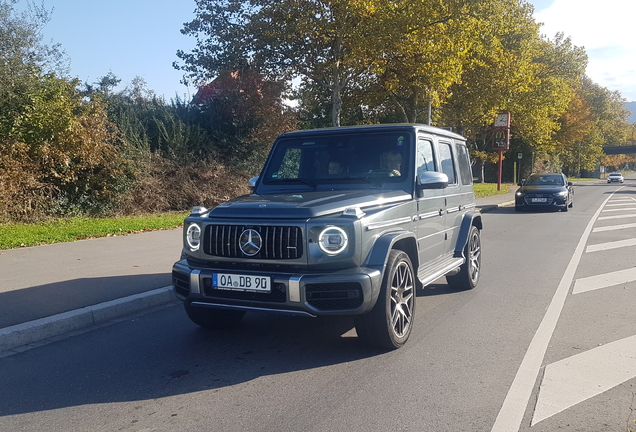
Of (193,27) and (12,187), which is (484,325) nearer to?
(12,187)

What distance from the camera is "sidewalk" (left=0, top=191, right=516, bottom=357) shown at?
559cm

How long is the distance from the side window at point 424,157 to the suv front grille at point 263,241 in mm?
1838

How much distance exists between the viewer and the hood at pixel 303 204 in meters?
4.52

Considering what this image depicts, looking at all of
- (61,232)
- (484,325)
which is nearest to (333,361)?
(484,325)

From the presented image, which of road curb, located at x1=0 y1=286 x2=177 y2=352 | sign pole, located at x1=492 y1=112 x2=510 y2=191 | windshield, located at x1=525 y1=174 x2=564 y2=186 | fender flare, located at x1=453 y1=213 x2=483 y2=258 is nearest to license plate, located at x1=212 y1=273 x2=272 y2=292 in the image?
road curb, located at x1=0 y1=286 x2=177 y2=352

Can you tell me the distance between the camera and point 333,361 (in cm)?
469

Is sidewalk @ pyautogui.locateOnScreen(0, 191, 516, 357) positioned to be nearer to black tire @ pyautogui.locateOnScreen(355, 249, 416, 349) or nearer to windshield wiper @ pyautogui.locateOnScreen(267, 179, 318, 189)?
windshield wiper @ pyautogui.locateOnScreen(267, 179, 318, 189)

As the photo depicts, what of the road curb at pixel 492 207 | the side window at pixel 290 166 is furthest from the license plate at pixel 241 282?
the road curb at pixel 492 207

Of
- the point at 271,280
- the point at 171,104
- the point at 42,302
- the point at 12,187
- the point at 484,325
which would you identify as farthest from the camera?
the point at 171,104

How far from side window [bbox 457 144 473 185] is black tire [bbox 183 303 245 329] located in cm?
346

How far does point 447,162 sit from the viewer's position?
265 inches

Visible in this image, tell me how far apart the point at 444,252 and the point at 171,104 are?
14.0 m

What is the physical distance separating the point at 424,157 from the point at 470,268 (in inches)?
84.6

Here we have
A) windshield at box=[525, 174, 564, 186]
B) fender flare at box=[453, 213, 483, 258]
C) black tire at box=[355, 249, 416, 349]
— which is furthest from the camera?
windshield at box=[525, 174, 564, 186]
